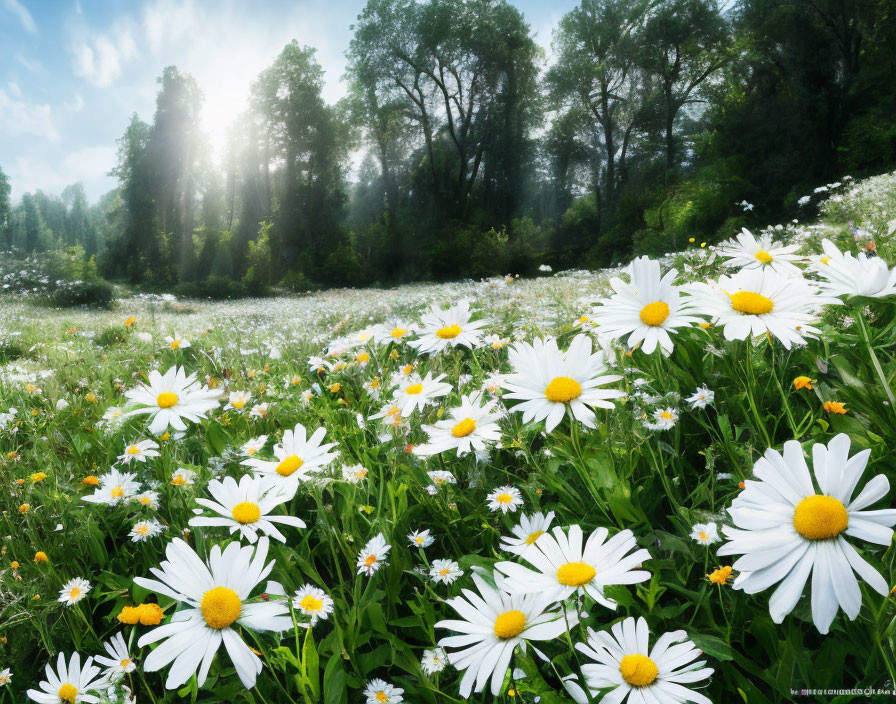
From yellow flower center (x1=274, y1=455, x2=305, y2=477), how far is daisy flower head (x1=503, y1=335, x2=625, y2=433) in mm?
475

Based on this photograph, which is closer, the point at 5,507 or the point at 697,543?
the point at 697,543

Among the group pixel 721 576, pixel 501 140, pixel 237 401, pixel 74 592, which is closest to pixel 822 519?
pixel 721 576

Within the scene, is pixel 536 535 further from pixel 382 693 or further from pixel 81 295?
pixel 81 295

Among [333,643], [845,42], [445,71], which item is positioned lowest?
[333,643]

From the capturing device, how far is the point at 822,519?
62 centimetres

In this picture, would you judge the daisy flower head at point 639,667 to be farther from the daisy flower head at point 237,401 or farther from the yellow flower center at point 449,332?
the daisy flower head at point 237,401

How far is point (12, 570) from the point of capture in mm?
1272

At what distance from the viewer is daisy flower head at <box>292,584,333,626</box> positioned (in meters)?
0.94

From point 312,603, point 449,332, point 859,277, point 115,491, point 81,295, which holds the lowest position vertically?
point 312,603

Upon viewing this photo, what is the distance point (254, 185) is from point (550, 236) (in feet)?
49.7

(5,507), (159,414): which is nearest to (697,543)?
(159,414)

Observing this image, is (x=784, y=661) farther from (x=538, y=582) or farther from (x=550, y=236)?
(x=550, y=236)

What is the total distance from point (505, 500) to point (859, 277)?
2.69 ft

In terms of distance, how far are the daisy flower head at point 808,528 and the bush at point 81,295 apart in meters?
17.9
